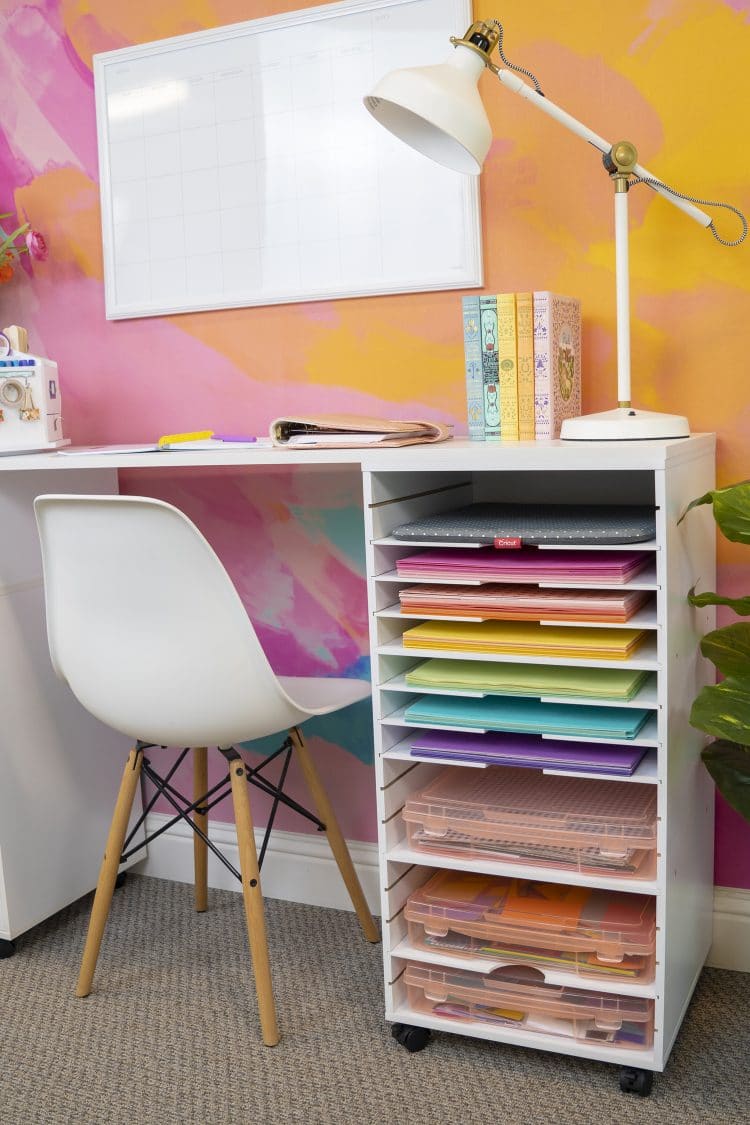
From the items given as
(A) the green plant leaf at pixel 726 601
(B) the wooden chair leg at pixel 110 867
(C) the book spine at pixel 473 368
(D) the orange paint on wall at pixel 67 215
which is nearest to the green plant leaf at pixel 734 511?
(A) the green plant leaf at pixel 726 601

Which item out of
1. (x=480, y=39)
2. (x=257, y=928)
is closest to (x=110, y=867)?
(x=257, y=928)

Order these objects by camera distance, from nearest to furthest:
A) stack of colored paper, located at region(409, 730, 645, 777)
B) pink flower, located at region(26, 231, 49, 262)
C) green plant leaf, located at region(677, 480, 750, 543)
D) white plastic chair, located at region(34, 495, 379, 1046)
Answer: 1. green plant leaf, located at region(677, 480, 750, 543)
2. stack of colored paper, located at region(409, 730, 645, 777)
3. white plastic chair, located at region(34, 495, 379, 1046)
4. pink flower, located at region(26, 231, 49, 262)

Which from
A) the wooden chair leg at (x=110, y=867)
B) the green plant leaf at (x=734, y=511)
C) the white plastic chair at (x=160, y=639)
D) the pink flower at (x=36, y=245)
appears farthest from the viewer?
the pink flower at (x=36, y=245)

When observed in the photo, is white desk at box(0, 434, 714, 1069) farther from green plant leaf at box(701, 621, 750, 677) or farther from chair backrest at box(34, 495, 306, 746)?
chair backrest at box(34, 495, 306, 746)

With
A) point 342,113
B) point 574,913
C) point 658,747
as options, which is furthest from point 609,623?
point 342,113

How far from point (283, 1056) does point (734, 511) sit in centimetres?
105

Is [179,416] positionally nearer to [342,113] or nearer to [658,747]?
[342,113]

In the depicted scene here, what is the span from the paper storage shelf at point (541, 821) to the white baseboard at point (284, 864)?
0.49 m

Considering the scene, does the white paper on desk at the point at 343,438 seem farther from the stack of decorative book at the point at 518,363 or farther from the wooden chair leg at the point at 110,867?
the wooden chair leg at the point at 110,867

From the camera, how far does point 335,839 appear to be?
197 cm

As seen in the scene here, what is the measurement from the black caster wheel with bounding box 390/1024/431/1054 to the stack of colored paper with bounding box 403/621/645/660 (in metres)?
0.60

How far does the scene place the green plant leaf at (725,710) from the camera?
140cm

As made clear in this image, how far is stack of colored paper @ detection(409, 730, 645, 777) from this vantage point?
148 cm

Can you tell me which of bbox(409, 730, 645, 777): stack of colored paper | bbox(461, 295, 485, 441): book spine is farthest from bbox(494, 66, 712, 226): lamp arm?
bbox(409, 730, 645, 777): stack of colored paper
